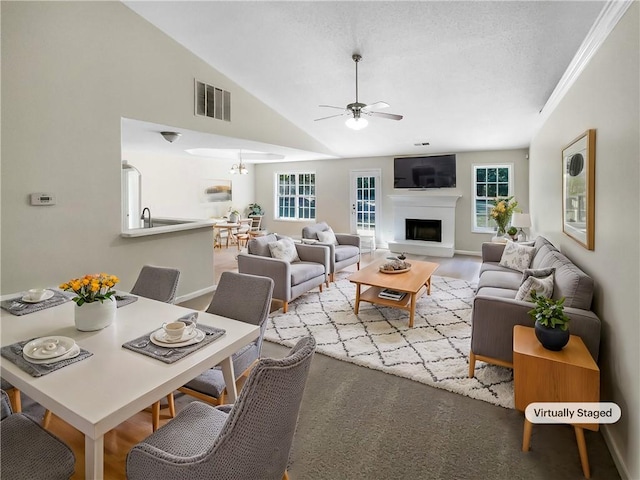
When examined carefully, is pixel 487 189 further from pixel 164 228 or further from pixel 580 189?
pixel 164 228

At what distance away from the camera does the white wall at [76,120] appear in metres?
2.92

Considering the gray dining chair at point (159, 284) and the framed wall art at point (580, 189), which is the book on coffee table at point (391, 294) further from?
the gray dining chair at point (159, 284)

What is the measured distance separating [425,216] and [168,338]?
7106 mm

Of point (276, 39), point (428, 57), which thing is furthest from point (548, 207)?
point (276, 39)

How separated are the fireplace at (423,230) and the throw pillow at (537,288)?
5.13 metres

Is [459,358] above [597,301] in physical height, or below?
below

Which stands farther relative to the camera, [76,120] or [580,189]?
[76,120]

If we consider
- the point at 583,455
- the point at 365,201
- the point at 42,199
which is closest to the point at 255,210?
the point at 365,201

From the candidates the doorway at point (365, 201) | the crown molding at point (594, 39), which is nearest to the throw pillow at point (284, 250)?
the crown molding at point (594, 39)

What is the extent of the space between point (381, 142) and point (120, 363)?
664 cm

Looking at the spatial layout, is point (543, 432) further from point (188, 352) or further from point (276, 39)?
point (276, 39)

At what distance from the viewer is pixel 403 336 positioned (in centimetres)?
345

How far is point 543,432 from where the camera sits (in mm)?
2096

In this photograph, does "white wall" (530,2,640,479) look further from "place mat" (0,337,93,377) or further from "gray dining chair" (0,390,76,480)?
"place mat" (0,337,93,377)
